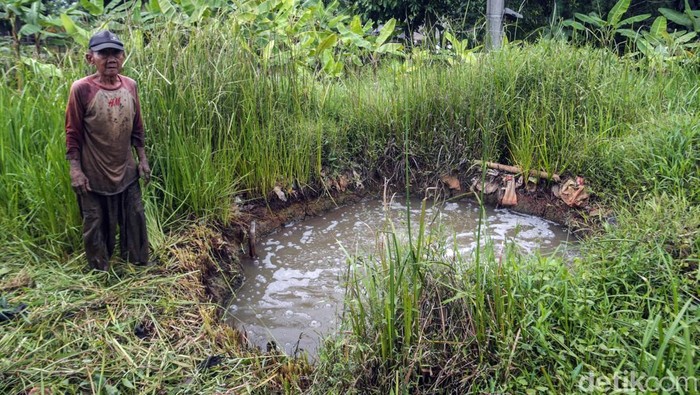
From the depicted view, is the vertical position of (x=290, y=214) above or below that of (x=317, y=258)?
above

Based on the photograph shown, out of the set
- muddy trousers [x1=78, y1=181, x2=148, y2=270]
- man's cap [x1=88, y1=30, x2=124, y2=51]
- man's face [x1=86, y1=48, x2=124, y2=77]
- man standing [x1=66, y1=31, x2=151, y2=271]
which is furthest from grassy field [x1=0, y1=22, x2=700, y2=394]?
man's cap [x1=88, y1=30, x2=124, y2=51]

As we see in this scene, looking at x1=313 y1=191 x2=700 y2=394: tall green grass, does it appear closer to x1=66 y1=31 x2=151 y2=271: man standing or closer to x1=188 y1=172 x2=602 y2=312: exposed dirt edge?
x1=188 y1=172 x2=602 y2=312: exposed dirt edge

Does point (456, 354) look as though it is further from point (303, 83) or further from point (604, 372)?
point (303, 83)

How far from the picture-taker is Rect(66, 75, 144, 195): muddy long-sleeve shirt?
10.2 feet

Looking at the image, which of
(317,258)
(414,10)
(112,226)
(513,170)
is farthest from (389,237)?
(414,10)

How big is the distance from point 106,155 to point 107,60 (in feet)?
1.78

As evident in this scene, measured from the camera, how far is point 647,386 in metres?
2.19

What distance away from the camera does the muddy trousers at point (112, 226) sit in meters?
3.29

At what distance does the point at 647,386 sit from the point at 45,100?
390 centimetres

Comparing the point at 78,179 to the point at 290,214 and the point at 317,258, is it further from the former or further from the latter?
the point at 290,214

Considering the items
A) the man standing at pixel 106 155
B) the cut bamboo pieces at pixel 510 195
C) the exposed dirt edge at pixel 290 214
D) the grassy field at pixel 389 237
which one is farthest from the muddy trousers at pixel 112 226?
the cut bamboo pieces at pixel 510 195

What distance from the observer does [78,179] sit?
3.13m

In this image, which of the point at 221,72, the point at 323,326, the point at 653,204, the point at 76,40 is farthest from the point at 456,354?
the point at 76,40

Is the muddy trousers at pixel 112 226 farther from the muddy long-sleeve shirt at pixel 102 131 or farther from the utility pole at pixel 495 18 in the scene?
the utility pole at pixel 495 18
